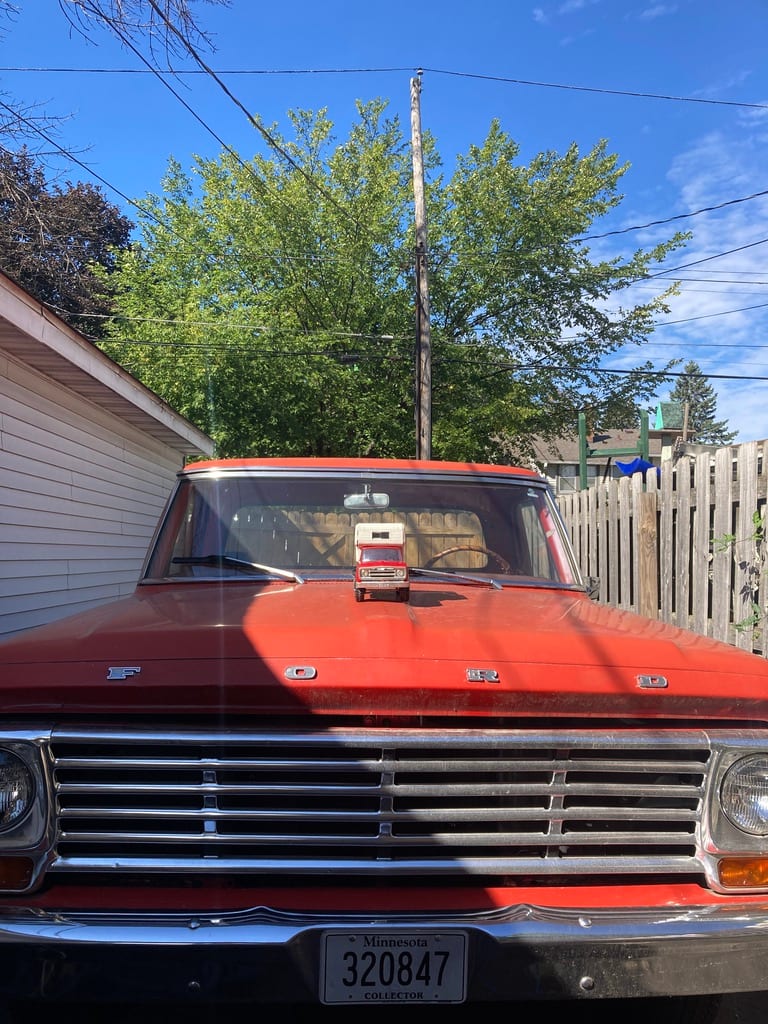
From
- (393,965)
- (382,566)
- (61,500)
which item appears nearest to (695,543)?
(382,566)

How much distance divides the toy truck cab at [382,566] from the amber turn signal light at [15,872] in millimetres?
1220

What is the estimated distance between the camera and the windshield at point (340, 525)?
3.54 metres

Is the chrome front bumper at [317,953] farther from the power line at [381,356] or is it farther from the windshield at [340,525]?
the power line at [381,356]

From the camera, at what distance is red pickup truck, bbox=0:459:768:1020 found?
6.30 ft

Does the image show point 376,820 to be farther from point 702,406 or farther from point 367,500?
point 702,406

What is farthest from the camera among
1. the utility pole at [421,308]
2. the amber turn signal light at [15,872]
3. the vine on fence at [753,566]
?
the utility pole at [421,308]

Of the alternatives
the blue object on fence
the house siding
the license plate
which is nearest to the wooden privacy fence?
the blue object on fence

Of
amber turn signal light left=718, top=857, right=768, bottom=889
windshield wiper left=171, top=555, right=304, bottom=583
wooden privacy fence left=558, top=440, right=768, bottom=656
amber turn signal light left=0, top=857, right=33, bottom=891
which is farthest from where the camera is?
wooden privacy fence left=558, top=440, right=768, bottom=656

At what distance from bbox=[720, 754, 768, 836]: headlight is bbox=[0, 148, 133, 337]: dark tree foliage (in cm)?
792

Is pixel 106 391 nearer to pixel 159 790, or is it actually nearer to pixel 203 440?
pixel 203 440

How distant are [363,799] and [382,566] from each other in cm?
90

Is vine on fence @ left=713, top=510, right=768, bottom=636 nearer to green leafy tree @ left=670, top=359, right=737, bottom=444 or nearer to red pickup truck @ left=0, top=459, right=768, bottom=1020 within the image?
red pickup truck @ left=0, top=459, right=768, bottom=1020

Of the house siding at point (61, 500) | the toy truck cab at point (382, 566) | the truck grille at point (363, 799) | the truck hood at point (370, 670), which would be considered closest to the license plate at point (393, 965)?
the truck grille at point (363, 799)

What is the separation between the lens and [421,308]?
15195 millimetres
